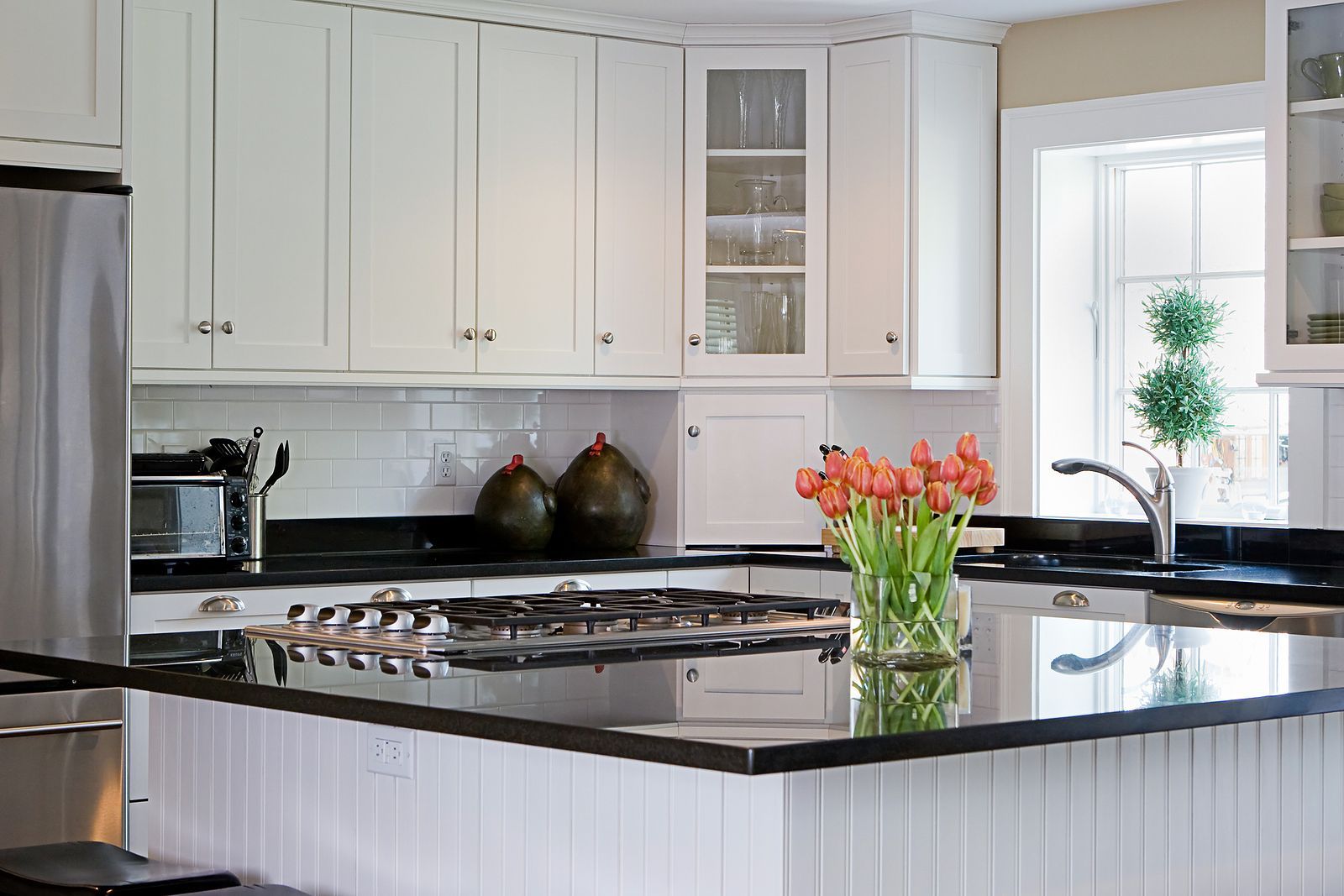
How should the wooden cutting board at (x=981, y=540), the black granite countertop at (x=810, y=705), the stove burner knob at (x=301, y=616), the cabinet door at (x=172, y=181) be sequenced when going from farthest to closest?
the wooden cutting board at (x=981, y=540), the cabinet door at (x=172, y=181), the stove burner knob at (x=301, y=616), the black granite countertop at (x=810, y=705)

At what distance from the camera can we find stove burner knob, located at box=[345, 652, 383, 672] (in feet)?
7.02

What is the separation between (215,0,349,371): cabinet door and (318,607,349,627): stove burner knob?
5.77ft

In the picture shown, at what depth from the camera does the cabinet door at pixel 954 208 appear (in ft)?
15.3

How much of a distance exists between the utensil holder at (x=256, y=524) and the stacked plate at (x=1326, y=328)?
274cm

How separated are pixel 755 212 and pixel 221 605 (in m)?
1.97

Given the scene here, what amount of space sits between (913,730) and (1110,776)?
1.64ft

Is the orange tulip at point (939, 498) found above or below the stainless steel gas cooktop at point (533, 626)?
above

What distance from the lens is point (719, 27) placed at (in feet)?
15.6

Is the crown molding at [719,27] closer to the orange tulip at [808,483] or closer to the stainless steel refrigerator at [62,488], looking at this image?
the stainless steel refrigerator at [62,488]

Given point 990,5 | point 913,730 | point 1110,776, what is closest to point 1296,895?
point 1110,776

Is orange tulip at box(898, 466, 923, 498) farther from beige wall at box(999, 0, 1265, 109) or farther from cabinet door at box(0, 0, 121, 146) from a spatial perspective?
beige wall at box(999, 0, 1265, 109)

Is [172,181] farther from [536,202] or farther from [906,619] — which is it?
[906,619]

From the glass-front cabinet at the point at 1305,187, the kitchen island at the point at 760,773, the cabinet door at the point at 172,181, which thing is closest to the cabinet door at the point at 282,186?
the cabinet door at the point at 172,181

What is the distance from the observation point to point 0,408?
344cm
